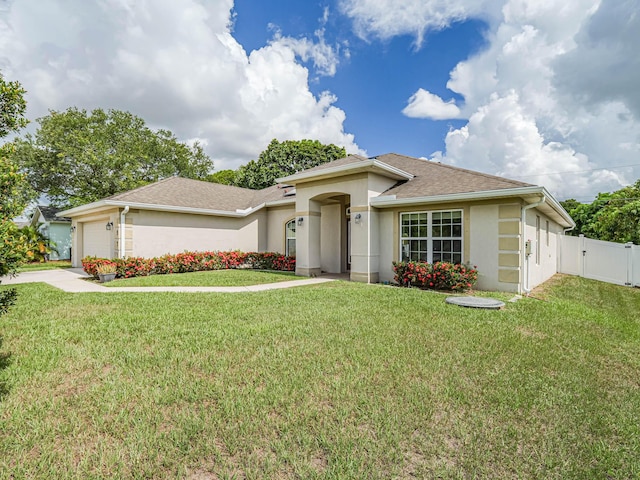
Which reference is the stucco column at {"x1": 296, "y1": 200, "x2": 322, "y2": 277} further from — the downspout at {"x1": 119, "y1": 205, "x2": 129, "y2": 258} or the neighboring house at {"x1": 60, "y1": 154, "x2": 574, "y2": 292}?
the downspout at {"x1": 119, "y1": 205, "x2": 129, "y2": 258}

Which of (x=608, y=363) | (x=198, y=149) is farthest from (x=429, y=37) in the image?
(x=198, y=149)

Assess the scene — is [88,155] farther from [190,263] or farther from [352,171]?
[352,171]

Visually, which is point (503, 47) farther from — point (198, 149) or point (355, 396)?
point (198, 149)

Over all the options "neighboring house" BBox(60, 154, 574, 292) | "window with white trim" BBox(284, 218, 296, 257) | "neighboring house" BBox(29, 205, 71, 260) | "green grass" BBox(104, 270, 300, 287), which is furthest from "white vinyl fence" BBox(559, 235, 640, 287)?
"neighboring house" BBox(29, 205, 71, 260)

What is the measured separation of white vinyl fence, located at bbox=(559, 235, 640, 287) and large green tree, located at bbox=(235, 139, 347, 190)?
22.8 meters

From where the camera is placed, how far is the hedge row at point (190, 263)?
12.2m

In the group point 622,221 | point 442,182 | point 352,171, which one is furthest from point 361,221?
point 622,221

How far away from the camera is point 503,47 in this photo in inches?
481

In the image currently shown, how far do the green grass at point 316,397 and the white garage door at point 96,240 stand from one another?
9.47 metres

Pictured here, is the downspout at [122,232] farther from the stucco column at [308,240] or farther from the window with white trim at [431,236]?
the window with white trim at [431,236]

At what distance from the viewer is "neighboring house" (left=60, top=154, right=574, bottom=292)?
948 centimetres

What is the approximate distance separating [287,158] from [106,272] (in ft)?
80.7

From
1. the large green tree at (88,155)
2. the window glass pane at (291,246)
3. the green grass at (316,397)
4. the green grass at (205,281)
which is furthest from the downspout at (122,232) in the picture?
the large green tree at (88,155)

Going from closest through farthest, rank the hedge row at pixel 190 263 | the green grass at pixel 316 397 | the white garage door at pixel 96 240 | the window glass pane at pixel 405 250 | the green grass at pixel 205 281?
the green grass at pixel 316 397 < the green grass at pixel 205 281 < the window glass pane at pixel 405 250 < the hedge row at pixel 190 263 < the white garage door at pixel 96 240
